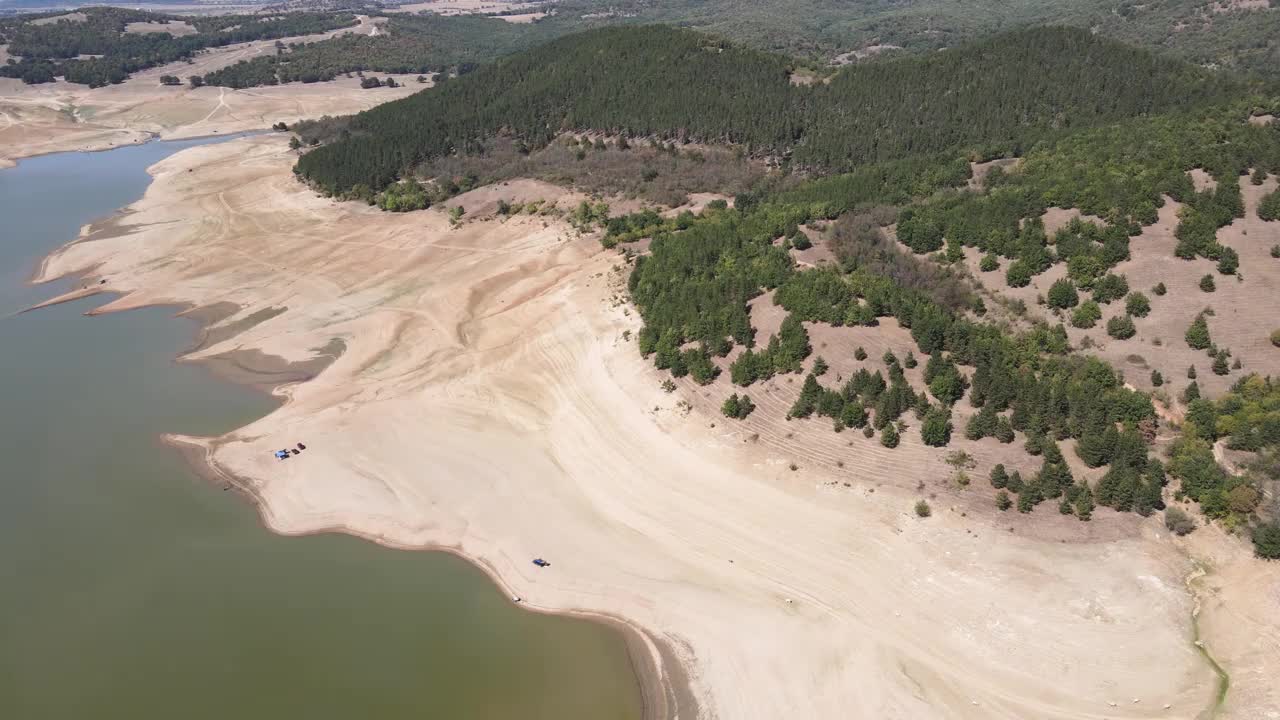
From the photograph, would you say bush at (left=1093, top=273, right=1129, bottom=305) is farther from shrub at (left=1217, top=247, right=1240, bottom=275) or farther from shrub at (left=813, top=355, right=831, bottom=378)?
shrub at (left=813, top=355, right=831, bottom=378)

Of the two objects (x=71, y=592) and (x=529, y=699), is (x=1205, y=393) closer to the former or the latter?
(x=529, y=699)

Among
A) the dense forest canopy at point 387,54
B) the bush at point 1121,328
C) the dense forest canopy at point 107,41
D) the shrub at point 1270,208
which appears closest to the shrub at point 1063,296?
the bush at point 1121,328

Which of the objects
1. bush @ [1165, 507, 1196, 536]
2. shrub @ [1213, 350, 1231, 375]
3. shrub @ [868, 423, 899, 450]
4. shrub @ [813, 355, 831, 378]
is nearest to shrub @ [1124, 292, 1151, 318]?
shrub @ [1213, 350, 1231, 375]

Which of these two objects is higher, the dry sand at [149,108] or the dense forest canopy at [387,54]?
the dense forest canopy at [387,54]

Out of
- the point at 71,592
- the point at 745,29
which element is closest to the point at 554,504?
the point at 71,592

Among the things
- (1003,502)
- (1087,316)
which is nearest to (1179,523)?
(1003,502)

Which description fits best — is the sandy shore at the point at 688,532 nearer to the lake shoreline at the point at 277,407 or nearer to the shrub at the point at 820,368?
the lake shoreline at the point at 277,407

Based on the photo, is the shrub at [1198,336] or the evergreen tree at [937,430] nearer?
the evergreen tree at [937,430]
